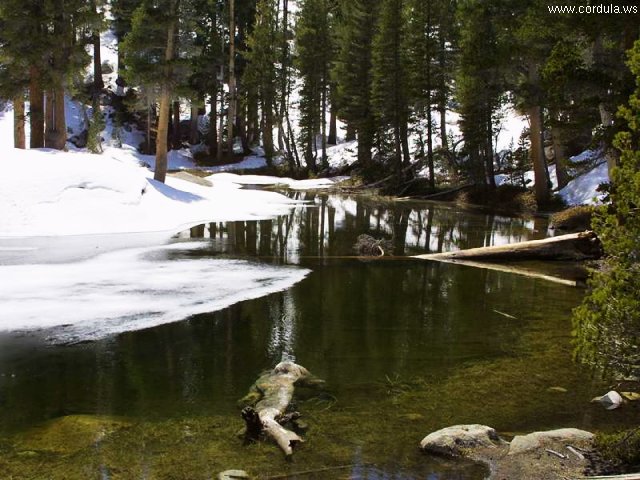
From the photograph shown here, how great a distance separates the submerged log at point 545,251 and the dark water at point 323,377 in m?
2.54

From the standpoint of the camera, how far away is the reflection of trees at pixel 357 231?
16.5 m

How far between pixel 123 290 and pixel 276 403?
5.93 metres

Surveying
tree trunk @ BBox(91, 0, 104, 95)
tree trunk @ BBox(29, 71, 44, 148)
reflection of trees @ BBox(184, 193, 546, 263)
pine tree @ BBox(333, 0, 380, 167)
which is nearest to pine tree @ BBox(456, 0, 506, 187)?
reflection of trees @ BBox(184, 193, 546, 263)

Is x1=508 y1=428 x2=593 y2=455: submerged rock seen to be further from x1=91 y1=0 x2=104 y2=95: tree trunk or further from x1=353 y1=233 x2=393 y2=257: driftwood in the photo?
x1=91 y1=0 x2=104 y2=95: tree trunk

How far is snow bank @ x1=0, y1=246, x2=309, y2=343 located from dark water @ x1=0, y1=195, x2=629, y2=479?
1.67 feet

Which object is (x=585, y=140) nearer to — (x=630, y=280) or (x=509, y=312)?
(x=509, y=312)

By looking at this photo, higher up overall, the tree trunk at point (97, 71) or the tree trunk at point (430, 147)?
the tree trunk at point (97, 71)

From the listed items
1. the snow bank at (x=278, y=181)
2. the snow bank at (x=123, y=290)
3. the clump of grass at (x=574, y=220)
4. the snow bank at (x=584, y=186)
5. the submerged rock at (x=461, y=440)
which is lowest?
the submerged rock at (x=461, y=440)

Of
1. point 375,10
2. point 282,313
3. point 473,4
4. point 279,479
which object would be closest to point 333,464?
point 279,479

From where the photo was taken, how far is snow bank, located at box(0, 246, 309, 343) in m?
8.93

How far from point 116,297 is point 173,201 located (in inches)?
540

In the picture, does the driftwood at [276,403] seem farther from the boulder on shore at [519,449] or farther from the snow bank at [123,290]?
the snow bank at [123,290]

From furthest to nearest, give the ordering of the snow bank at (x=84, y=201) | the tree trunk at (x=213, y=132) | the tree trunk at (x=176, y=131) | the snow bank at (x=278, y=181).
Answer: the tree trunk at (x=176, y=131)
the tree trunk at (x=213, y=132)
the snow bank at (x=278, y=181)
the snow bank at (x=84, y=201)

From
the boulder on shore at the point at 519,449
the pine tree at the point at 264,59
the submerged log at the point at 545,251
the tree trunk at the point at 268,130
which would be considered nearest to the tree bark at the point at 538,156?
the submerged log at the point at 545,251
